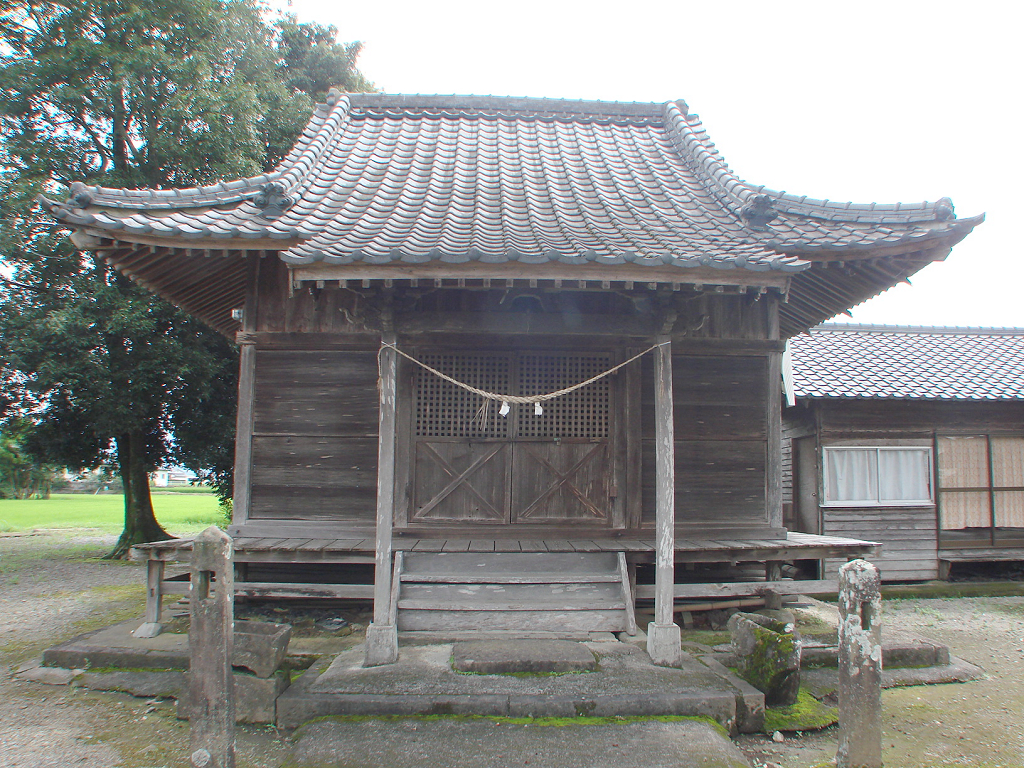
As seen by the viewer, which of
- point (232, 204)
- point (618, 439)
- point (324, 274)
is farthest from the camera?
point (618, 439)

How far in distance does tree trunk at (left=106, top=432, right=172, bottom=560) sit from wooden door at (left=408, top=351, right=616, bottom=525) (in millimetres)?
11081

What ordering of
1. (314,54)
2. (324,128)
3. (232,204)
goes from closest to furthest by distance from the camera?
(232,204)
(324,128)
(314,54)

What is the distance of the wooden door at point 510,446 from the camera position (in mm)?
7117

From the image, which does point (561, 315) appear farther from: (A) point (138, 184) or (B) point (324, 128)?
(A) point (138, 184)

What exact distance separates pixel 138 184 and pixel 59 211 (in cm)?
960

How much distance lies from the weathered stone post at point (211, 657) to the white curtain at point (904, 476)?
479 inches

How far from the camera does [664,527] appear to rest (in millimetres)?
5742

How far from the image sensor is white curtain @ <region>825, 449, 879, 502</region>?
40.0 ft

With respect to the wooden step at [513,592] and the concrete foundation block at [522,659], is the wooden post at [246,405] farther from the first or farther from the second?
the concrete foundation block at [522,659]

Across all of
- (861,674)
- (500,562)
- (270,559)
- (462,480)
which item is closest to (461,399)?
(462,480)

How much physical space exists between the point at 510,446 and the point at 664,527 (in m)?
2.12

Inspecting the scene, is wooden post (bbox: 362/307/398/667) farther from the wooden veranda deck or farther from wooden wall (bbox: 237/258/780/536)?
wooden wall (bbox: 237/258/780/536)

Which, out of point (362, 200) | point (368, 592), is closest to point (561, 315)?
point (362, 200)

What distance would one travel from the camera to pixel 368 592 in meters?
6.58
